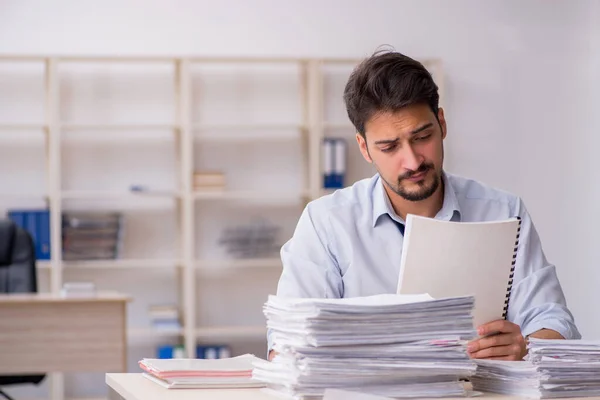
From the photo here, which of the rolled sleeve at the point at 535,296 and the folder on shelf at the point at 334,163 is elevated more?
the folder on shelf at the point at 334,163

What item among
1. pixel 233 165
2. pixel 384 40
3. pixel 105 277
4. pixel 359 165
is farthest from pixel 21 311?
pixel 384 40

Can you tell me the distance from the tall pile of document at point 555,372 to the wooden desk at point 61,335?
2.64 metres

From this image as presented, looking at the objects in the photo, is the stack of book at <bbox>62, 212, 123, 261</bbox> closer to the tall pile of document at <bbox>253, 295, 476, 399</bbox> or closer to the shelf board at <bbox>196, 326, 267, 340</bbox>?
the shelf board at <bbox>196, 326, 267, 340</bbox>

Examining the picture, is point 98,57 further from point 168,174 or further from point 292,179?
point 292,179

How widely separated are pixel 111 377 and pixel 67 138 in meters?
4.06

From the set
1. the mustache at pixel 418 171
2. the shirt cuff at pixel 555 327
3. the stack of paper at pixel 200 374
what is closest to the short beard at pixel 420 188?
the mustache at pixel 418 171

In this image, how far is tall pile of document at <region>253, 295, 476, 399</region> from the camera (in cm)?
138

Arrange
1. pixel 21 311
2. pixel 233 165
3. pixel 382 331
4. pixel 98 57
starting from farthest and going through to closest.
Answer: pixel 233 165 < pixel 98 57 < pixel 21 311 < pixel 382 331

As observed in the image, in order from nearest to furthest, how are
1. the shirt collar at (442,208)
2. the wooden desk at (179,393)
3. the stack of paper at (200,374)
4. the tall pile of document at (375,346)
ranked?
1. the tall pile of document at (375,346)
2. the wooden desk at (179,393)
3. the stack of paper at (200,374)
4. the shirt collar at (442,208)

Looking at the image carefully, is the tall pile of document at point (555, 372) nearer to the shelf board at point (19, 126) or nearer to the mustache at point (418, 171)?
the mustache at point (418, 171)

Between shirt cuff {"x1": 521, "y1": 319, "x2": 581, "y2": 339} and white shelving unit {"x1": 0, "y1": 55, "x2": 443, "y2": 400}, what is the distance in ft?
11.6

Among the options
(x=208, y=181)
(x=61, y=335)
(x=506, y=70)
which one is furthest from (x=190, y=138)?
(x=506, y=70)

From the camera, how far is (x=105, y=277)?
5695mm

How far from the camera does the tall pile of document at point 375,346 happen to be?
Answer: 1.38 metres
